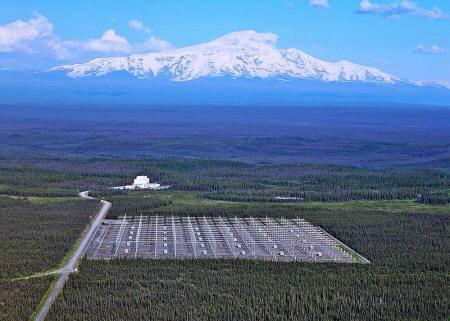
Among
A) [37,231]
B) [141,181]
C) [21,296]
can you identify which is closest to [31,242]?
[37,231]

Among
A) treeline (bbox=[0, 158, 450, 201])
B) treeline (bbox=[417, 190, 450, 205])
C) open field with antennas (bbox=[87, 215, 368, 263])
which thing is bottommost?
treeline (bbox=[0, 158, 450, 201])

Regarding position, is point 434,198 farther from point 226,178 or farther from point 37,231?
point 37,231

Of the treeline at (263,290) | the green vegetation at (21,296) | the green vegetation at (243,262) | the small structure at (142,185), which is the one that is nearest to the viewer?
the green vegetation at (21,296)

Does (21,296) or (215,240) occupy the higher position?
(21,296)

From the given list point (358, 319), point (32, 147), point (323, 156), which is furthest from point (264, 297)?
point (32, 147)

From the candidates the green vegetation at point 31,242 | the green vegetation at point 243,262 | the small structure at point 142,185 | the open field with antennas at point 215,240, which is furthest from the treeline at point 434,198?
the green vegetation at point 31,242

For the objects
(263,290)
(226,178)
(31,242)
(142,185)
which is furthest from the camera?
(226,178)

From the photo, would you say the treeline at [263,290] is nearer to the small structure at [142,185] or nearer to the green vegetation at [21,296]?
the green vegetation at [21,296]

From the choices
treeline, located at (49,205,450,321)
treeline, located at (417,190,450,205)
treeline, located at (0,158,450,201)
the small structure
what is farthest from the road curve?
treeline, located at (417,190,450,205)

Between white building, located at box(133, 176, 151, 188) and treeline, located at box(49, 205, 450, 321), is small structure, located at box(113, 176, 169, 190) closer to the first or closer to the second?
white building, located at box(133, 176, 151, 188)

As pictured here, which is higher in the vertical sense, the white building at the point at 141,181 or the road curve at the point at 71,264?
the road curve at the point at 71,264
